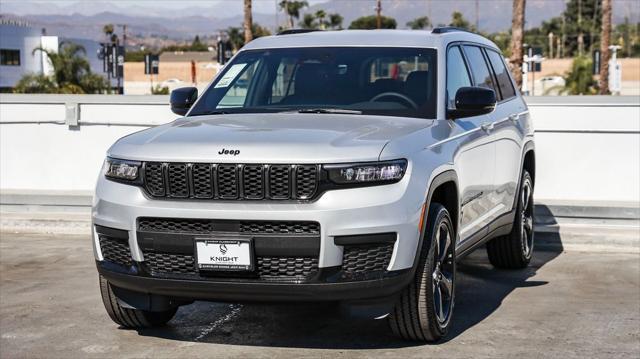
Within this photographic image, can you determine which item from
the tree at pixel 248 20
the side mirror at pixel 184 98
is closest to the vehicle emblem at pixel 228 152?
the side mirror at pixel 184 98

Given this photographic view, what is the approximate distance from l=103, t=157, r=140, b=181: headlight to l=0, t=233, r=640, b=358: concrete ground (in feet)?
3.29

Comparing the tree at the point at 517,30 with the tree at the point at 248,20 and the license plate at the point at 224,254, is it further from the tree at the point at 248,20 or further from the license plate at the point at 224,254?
the license plate at the point at 224,254

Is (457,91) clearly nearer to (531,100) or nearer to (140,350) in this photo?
(140,350)

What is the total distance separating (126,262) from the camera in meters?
5.84

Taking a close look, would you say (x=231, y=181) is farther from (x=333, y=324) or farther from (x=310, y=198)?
(x=333, y=324)

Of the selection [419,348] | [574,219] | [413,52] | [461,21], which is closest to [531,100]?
[574,219]

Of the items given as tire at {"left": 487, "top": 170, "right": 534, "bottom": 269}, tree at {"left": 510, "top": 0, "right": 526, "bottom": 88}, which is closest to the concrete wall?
tire at {"left": 487, "top": 170, "right": 534, "bottom": 269}

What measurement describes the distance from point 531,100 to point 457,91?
17.1ft

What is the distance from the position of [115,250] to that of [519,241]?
397cm

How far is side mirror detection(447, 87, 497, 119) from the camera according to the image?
21.8 ft

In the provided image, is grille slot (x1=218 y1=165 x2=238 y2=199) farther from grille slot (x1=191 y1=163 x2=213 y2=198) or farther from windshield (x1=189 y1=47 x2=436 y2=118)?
windshield (x1=189 y1=47 x2=436 y2=118)

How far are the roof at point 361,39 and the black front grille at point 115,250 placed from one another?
84.6 inches

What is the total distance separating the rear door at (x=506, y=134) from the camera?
7883mm

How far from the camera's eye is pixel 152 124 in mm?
12383
